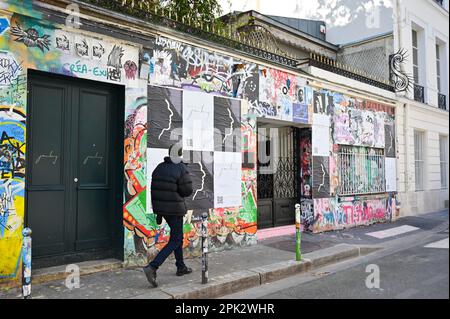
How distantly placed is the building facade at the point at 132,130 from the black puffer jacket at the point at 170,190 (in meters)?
0.92

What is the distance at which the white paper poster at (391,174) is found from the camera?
38.4ft

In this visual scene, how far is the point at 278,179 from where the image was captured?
9125 mm

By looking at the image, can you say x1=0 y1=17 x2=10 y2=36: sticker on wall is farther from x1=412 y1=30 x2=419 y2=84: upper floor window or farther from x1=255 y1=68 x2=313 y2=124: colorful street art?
x1=412 y1=30 x2=419 y2=84: upper floor window

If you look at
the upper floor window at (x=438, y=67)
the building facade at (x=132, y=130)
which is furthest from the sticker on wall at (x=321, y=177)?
the upper floor window at (x=438, y=67)

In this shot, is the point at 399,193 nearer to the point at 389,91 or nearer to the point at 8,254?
the point at 389,91

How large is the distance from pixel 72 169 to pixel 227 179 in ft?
9.73

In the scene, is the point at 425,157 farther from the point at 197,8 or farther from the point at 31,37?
the point at 31,37

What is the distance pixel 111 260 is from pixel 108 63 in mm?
3133

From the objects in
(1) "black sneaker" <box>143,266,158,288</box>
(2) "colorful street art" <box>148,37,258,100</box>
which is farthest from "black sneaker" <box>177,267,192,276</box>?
(2) "colorful street art" <box>148,37,258,100</box>

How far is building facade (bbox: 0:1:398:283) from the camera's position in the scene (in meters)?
4.95

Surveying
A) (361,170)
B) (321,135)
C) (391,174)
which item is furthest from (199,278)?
(391,174)

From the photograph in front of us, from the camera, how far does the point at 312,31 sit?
1394 cm

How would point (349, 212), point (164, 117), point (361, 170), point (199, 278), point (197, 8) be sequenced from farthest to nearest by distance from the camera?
point (361, 170) < point (349, 212) < point (197, 8) < point (164, 117) < point (199, 278)
